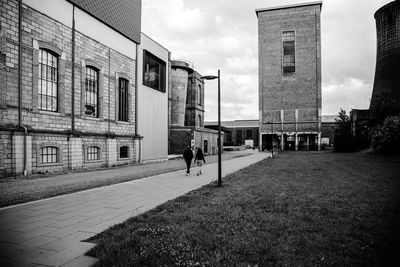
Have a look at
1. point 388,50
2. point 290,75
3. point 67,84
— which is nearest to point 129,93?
point 67,84

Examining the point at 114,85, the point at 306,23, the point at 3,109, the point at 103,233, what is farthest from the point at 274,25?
the point at 103,233

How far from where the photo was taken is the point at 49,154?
1391 cm

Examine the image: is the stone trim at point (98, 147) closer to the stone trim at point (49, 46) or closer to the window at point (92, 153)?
the window at point (92, 153)

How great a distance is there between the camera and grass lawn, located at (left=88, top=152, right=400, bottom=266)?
3.58 m

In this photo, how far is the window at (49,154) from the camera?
13.5 meters

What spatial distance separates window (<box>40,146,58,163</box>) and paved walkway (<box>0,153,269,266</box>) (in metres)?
6.23

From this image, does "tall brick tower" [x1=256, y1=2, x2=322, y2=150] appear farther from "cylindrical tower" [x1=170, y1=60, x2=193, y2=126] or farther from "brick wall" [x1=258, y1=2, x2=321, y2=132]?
"cylindrical tower" [x1=170, y1=60, x2=193, y2=126]

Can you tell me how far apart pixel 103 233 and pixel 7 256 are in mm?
1369

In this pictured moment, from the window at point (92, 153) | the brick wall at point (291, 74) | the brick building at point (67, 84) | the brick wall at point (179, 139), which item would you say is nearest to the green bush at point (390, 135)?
the brick wall at point (179, 139)

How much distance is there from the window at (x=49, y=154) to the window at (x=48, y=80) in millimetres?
2150

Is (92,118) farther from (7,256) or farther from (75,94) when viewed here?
(7,256)

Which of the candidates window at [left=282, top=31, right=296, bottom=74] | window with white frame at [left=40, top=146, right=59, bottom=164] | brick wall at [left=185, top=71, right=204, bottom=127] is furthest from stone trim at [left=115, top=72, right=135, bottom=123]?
window at [left=282, top=31, right=296, bottom=74]

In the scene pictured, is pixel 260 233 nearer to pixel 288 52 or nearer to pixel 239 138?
pixel 288 52

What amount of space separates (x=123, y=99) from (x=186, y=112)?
84.6 feet
